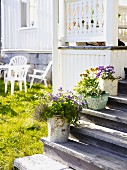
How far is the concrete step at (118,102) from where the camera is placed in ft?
15.2

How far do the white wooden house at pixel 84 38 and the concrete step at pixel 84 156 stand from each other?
1420 millimetres

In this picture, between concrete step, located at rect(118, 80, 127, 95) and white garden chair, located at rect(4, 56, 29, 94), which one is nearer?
concrete step, located at rect(118, 80, 127, 95)

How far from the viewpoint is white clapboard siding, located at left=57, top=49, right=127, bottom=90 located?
505 centimetres

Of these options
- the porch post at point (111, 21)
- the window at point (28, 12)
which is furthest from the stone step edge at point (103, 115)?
the window at point (28, 12)

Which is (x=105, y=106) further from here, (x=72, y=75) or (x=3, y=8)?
(x=3, y=8)

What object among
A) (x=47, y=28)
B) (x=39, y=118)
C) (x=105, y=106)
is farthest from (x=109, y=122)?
(x=47, y=28)

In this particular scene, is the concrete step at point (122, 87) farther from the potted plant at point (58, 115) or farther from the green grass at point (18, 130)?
the green grass at point (18, 130)

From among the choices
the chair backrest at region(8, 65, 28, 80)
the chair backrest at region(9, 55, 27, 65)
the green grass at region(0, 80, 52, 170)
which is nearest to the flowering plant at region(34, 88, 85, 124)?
the green grass at region(0, 80, 52, 170)

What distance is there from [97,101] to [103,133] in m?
0.56

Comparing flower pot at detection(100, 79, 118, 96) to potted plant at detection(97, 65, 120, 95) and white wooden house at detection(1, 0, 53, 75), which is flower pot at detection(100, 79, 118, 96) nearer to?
potted plant at detection(97, 65, 120, 95)

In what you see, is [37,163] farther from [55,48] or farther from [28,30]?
[28,30]

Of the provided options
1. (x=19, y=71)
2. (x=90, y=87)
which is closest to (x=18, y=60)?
(x=19, y=71)

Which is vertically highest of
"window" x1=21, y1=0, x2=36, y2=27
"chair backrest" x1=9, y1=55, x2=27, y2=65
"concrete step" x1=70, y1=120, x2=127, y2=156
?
"window" x1=21, y1=0, x2=36, y2=27

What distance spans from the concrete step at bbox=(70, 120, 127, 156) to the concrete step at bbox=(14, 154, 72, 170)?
445mm
